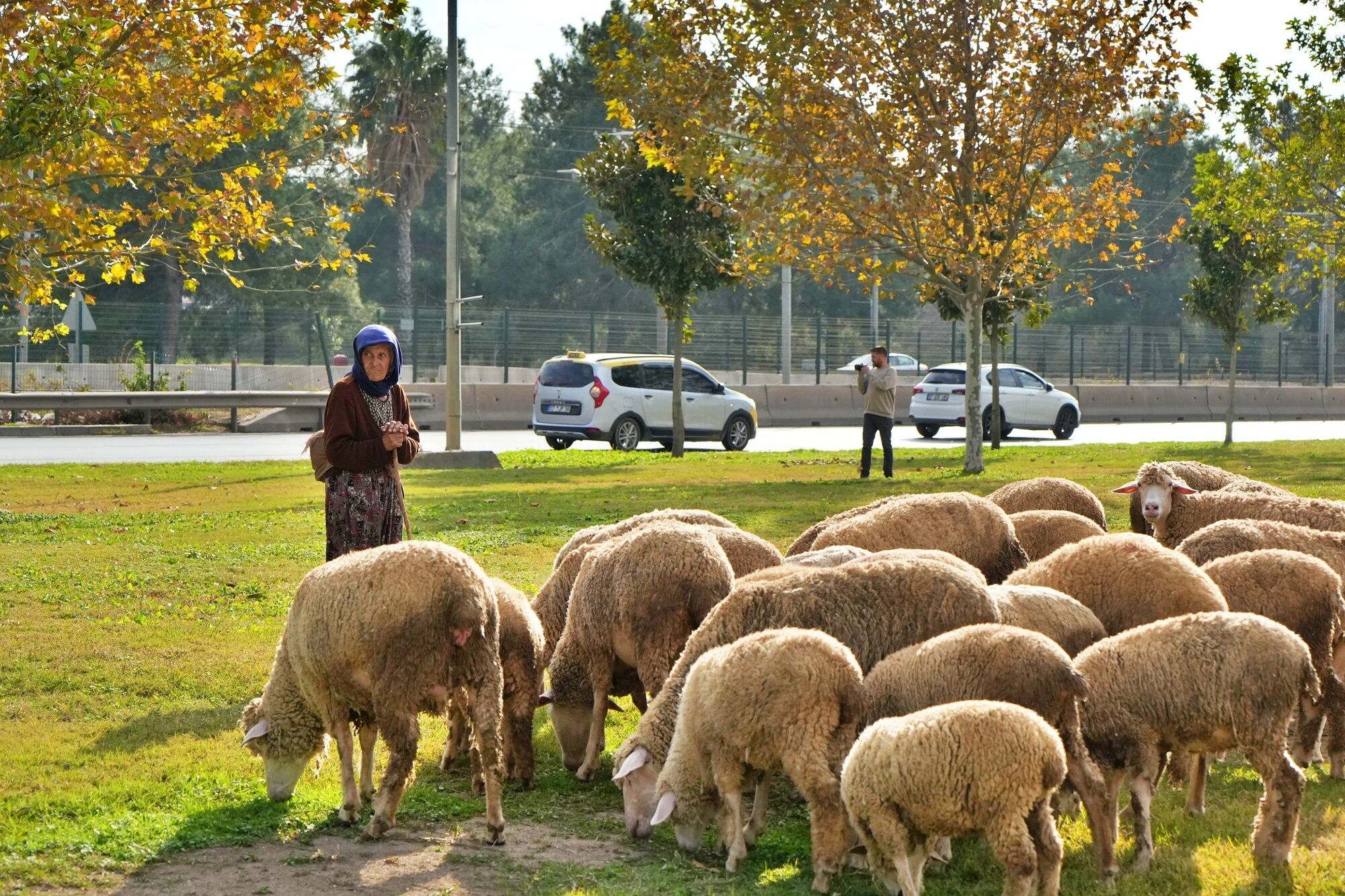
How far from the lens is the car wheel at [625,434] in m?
25.4

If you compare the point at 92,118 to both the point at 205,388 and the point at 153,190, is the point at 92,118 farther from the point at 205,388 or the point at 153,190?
the point at 205,388

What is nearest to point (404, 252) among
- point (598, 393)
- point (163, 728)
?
point (598, 393)

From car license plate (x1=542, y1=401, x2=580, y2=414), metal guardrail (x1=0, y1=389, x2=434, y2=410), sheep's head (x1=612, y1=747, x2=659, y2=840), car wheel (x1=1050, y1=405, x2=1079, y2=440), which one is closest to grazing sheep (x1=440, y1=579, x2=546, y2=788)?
sheep's head (x1=612, y1=747, x2=659, y2=840)

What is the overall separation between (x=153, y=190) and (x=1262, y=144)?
18.3 meters

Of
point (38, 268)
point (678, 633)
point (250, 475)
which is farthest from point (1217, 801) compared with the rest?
point (250, 475)

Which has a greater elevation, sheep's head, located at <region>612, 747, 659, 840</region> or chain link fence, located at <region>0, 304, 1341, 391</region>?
chain link fence, located at <region>0, 304, 1341, 391</region>

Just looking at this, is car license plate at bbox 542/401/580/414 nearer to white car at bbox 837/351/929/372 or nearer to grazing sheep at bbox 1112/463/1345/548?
grazing sheep at bbox 1112/463/1345/548

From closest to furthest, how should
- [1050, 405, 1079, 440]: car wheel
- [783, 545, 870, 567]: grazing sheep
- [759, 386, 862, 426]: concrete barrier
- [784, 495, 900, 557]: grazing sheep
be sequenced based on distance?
[783, 545, 870, 567]: grazing sheep
[784, 495, 900, 557]: grazing sheep
[1050, 405, 1079, 440]: car wheel
[759, 386, 862, 426]: concrete barrier

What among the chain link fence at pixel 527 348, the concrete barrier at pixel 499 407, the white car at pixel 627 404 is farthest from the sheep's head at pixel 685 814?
the concrete barrier at pixel 499 407

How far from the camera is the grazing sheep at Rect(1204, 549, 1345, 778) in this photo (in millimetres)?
6301

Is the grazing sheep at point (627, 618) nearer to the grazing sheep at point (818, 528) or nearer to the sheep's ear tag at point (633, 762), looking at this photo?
the sheep's ear tag at point (633, 762)

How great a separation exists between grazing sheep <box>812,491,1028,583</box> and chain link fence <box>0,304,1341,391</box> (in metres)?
23.2

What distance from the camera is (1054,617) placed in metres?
6.15

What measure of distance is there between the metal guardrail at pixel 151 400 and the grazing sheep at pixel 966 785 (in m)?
23.1
